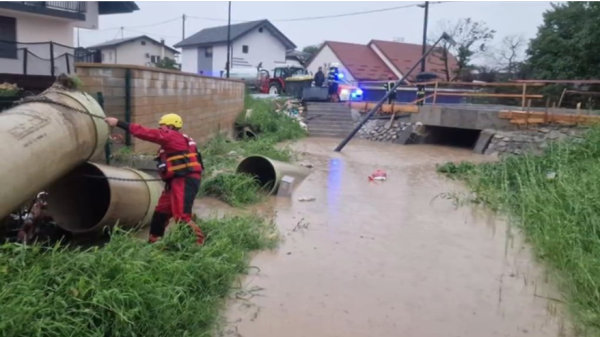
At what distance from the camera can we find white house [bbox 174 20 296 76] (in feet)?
135

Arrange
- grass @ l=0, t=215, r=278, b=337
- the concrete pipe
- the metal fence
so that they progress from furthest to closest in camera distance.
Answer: the metal fence, the concrete pipe, grass @ l=0, t=215, r=278, b=337

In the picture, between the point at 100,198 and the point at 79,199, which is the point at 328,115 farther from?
the point at 79,199

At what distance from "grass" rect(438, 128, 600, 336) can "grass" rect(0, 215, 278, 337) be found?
2.70 m

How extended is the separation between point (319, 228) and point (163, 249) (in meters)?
2.37

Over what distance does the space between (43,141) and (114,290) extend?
171cm

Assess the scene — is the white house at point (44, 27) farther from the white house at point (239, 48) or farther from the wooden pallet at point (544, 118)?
the white house at point (239, 48)

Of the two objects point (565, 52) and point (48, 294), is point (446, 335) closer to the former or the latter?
point (48, 294)

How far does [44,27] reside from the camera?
20.7 m

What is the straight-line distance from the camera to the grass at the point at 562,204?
13.6ft

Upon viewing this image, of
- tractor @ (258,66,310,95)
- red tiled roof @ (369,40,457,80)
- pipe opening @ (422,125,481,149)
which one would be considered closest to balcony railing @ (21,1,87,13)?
tractor @ (258,66,310,95)

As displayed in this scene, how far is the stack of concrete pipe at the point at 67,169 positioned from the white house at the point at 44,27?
32.0 ft

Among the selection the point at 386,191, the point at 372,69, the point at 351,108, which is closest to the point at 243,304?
the point at 386,191

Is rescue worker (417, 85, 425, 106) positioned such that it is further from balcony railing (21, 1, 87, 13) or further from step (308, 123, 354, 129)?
balcony railing (21, 1, 87, 13)

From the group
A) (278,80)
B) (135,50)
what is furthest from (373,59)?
(135,50)
